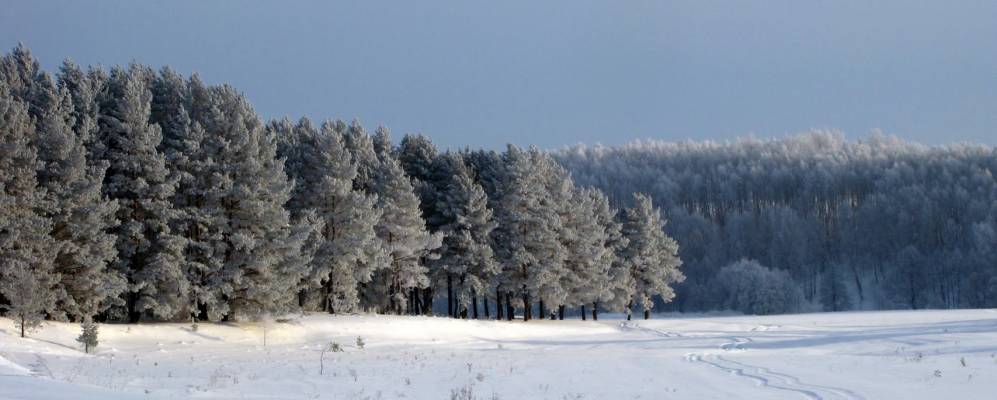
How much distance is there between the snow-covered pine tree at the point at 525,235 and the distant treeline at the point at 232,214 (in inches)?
5.2

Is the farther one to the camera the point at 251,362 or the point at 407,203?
the point at 407,203

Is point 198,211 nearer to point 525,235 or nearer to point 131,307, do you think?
point 131,307

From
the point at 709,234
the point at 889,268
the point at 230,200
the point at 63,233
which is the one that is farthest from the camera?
the point at 709,234

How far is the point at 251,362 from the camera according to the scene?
22.7 meters

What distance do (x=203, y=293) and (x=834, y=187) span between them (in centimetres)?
13712

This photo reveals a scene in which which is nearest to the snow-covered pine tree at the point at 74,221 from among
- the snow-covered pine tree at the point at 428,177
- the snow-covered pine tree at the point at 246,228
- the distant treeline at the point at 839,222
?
the snow-covered pine tree at the point at 246,228

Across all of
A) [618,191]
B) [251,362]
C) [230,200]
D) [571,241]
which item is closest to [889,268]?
[618,191]

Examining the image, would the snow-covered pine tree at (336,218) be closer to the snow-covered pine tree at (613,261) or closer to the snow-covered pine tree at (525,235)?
the snow-covered pine tree at (525,235)

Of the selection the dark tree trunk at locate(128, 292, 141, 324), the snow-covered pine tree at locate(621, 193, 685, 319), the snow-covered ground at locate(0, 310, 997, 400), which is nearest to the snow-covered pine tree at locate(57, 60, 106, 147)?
the dark tree trunk at locate(128, 292, 141, 324)

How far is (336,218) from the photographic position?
Result: 44812 millimetres

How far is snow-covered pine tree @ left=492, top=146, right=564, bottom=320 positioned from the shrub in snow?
51849mm

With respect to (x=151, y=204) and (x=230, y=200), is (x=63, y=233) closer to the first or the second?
(x=151, y=204)

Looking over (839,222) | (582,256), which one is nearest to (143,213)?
(582,256)

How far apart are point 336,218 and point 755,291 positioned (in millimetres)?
69331
